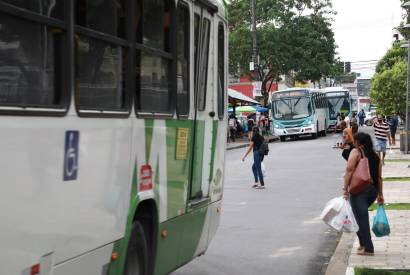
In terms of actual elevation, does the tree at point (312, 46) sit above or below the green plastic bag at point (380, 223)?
above

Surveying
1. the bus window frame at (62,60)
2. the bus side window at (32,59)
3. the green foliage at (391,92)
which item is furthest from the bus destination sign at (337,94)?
the bus side window at (32,59)

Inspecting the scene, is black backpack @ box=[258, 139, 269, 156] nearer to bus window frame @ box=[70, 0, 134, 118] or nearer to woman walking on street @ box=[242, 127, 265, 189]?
woman walking on street @ box=[242, 127, 265, 189]

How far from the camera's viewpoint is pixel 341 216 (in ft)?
30.7

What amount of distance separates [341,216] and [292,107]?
3933 centimetres

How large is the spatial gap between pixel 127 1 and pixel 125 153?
111 cm

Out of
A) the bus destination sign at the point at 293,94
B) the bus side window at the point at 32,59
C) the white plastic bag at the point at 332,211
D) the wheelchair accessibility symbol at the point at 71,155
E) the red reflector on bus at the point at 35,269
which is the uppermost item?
the bus destination sign at the point at 293,94

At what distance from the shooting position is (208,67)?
26.6 ft

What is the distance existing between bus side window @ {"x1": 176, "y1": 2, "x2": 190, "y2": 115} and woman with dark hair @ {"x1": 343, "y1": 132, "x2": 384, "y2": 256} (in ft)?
10.3

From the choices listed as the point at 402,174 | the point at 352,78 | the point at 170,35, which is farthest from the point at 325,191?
the point at 352,78

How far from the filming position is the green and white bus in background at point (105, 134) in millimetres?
4070

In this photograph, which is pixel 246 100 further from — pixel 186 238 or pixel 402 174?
pixel 186 238

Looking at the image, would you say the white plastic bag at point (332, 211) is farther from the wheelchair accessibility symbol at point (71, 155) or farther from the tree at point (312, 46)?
the tree at point (312, 46)

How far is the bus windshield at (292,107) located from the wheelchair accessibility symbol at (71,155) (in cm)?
4391

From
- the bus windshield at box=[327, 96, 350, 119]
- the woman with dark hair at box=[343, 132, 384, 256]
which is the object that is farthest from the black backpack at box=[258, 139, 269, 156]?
the bus windshield at box=[327, 96, 350, 119]
